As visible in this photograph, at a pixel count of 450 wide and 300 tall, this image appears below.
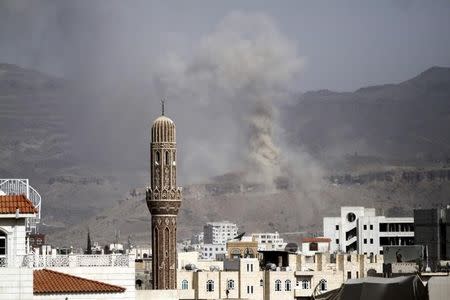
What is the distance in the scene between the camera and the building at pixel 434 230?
170 meters

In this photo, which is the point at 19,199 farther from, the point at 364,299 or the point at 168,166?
the point at 168,166

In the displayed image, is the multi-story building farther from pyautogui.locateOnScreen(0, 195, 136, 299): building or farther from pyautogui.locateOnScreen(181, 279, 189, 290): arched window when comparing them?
pyautogui.locateOnScreen(0, 195, 136, 299): building

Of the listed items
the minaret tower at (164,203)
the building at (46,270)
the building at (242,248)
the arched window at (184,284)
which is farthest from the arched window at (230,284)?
the building at (46,270)

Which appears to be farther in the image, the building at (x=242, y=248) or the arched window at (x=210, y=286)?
the building at (x=242, y=248)

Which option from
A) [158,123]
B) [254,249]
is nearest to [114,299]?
[158,123]

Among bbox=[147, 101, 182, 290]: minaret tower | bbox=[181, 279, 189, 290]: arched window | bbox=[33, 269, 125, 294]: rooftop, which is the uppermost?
bbox=[147, 101, 182, 290]: minaret tower

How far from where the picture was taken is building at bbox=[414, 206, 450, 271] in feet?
558

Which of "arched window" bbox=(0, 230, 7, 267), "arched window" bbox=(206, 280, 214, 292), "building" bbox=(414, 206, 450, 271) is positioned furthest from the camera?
"building" bbox=(414, 206, 450, 271)

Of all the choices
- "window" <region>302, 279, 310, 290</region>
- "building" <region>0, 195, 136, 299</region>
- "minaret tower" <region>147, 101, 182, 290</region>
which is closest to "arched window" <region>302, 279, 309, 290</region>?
"window" <region>302, 279, 310, 290</region>

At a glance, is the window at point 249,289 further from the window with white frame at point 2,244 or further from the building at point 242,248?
the window with white frame at point 2,244

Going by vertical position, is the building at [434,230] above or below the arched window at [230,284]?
above

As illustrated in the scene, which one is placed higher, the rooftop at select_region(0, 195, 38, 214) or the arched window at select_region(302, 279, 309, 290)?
the arched window at select_region(302, 279, 309, 290)

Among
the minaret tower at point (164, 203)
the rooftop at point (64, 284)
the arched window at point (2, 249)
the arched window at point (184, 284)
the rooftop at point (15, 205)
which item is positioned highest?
the minaret tower at point (164, 203)

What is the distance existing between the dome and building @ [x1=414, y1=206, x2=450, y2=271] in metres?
29.9
